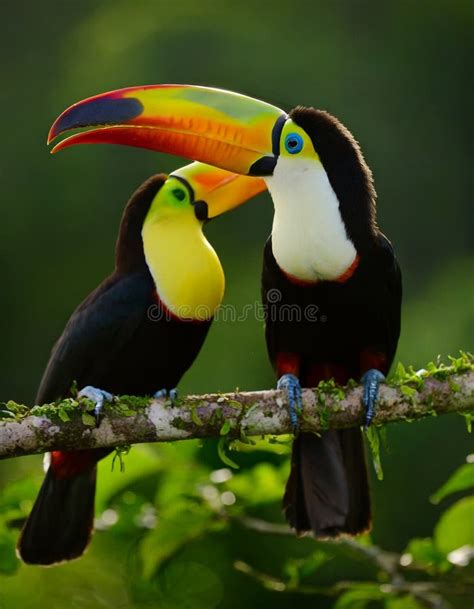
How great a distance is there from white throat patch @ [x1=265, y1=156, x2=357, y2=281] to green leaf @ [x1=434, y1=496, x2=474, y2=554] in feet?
3.16

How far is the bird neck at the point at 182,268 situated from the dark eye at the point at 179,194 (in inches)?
3.0

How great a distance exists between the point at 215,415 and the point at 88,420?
377 millimetres

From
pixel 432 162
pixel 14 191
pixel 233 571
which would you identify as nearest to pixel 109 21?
pixel 14 191

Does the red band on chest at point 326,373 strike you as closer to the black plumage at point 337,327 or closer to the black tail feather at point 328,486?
the black plumage at point 337,327

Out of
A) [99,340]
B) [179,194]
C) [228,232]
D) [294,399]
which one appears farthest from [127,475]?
[228,232]

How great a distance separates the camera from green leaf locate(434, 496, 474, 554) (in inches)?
119

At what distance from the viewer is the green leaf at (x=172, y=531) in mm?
3332

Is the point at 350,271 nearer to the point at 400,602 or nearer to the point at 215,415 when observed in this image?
the point at 215,415

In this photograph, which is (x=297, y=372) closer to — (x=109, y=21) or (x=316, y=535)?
(x=316, y=535)

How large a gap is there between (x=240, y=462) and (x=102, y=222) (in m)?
6.50

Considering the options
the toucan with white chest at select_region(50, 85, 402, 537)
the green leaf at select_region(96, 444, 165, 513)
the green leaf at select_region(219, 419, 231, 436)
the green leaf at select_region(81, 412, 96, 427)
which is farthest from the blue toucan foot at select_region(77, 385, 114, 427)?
the toucan with white chest at select_region(50, 85, 402, 537)

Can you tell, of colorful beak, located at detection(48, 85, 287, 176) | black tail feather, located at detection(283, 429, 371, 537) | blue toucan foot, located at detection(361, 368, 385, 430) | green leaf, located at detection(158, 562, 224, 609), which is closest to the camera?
blue toucan foot, located at detection(361, 368, 385, 430)

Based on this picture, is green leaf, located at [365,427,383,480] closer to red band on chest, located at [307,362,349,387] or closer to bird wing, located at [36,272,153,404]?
red band on chest, located at [307,362,349,387]

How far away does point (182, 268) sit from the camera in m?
3.98
